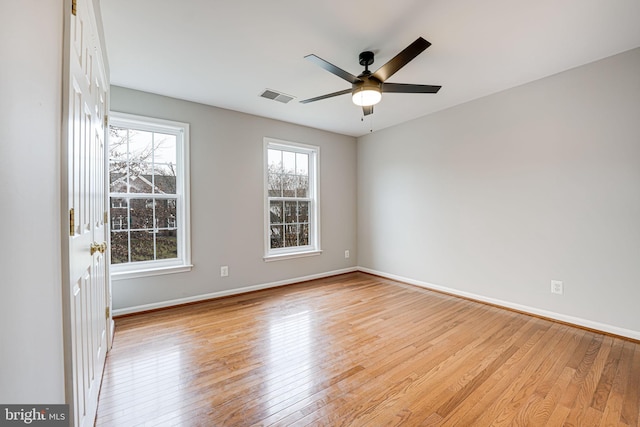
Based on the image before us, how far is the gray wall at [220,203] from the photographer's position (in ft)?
10.4

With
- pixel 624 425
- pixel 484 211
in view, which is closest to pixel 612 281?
pixel 484 211

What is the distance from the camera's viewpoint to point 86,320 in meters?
1.37

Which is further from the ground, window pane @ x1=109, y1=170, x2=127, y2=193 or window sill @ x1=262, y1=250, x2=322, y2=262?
window pane @ x1=109, y1=170, x2=127, y2=193

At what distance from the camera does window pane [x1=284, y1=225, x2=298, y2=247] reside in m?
4.45

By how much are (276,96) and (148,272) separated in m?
2.58

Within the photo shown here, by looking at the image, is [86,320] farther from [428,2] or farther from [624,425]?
[624,425]

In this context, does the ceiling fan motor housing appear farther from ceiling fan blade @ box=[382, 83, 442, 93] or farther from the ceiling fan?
ceiling fan blade @ box=[382, 83, 442, 93]

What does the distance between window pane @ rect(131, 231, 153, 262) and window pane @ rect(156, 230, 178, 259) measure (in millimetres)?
83

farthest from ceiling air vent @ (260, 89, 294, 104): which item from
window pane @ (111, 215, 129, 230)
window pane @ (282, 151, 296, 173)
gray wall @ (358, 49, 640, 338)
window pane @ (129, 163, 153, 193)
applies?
window pane @ (111, 215, 129, 230)

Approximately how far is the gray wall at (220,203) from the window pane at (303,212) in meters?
0.67

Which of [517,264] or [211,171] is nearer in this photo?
[517,264]

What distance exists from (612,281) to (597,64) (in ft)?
6.81

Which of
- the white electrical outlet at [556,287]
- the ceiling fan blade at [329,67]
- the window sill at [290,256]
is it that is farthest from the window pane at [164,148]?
the white electrical outlet at [556,287]

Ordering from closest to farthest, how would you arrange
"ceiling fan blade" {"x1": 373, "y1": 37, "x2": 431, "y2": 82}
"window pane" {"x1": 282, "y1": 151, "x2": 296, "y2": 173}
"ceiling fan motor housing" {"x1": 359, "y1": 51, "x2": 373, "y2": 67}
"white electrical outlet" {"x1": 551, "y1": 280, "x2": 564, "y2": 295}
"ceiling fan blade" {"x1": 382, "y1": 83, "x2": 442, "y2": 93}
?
"ceiling fan blade" {"x1": 373, "y1": 37, "x2": 431, "y2": 82} < "ceiling fan blade" {"x1": 382, "y1": 83, "x2": 442, "y2": 93} < "ceiling fan motor housing" {"x1": 359, "y1": 51, "x2": 373, "y2": 67} < "white electrical outlet" {"x1": 551, "y1": 280, "x2": 564, "y2": 295} < "window pane" {"x1": 282, "y1": 151, "x2": 296, "y2": 173}
